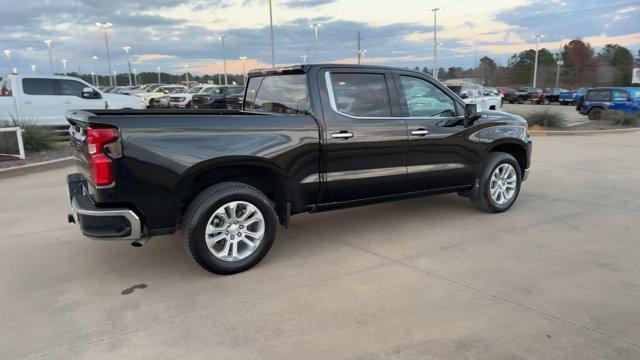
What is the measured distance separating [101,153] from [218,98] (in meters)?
21.3

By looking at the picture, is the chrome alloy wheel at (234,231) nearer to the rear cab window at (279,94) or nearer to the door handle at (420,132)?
the rear cab window at (279,94)

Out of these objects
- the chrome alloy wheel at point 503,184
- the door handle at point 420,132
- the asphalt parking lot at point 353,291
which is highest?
the door handle at point 420,132

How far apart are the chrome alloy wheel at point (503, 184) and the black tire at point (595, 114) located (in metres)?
18.5

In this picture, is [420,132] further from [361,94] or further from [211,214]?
[211,214]

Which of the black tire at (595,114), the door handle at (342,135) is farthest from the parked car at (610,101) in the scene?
the door handle at (342,135)

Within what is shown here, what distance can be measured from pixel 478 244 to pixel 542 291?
1.19 m

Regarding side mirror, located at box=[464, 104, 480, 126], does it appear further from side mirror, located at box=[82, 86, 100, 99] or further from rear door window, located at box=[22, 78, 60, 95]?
rear door window, located at box=[22, 78, 60, 95]

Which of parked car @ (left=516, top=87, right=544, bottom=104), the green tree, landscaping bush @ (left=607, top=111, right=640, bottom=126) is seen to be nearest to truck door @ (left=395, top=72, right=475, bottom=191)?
landscaping bush @ (left=607, top=111, right=640, bottom=126)

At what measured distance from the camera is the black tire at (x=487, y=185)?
611 cm

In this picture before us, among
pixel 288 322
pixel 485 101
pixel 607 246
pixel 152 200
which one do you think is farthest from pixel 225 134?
pixel 485 101

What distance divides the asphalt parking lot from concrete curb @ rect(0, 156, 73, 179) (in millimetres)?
3086

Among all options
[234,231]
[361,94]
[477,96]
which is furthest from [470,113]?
[477,96]

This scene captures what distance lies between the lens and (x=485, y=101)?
2233 cm

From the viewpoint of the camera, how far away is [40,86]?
14.7 metres
